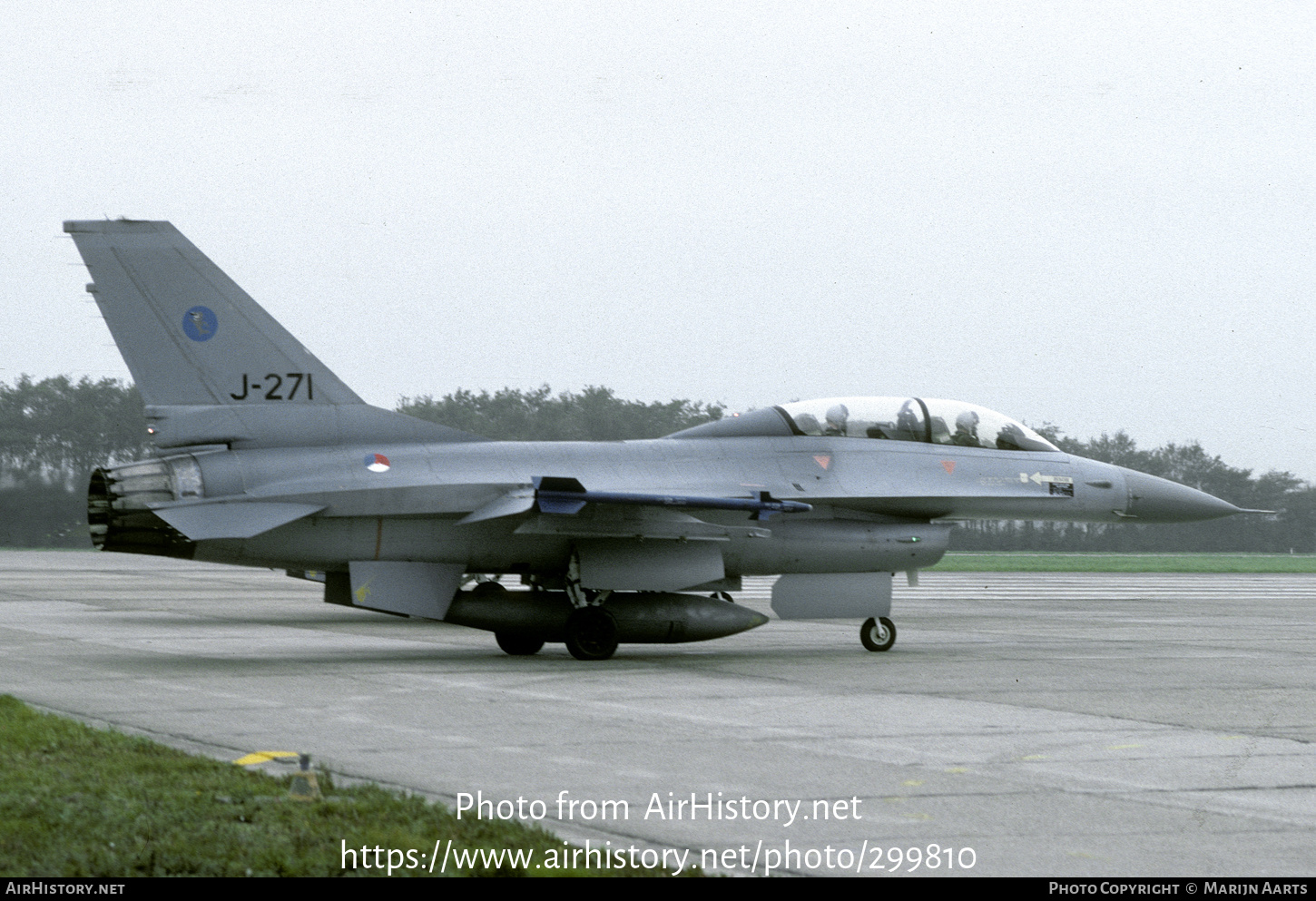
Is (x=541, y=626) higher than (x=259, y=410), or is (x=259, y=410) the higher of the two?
(x=259, y=410)

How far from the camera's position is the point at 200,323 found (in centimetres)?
1349

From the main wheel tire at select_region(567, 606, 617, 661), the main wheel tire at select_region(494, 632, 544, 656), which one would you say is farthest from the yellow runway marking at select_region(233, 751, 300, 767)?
the main wheel tire at select_region(494, 632, 544, 656)

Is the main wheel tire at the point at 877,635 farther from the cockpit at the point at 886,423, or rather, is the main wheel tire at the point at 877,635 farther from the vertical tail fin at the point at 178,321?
the vertical tail fin at the point at 178,321

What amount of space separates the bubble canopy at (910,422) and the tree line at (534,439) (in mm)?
3878

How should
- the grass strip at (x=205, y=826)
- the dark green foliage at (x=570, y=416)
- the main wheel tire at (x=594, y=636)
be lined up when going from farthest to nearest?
Result: the dark green foliage at (x=570, y=416), the main wheel tire at (x=594, y=636), the grass strip at (x=205, y=826)

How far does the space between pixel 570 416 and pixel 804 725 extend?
3956 cm

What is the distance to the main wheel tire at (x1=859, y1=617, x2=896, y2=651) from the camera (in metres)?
15.8

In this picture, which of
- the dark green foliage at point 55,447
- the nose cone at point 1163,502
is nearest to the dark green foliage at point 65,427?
the dark green foliage at point 55,447

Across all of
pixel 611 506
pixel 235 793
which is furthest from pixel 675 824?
pixel 611 506

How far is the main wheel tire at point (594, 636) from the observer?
46.6 ft

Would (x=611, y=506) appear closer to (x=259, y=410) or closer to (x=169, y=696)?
(x=259, y=410)

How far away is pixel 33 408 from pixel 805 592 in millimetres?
30693

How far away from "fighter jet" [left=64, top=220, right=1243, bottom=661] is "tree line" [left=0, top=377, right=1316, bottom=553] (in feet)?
4.59

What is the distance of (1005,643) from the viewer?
17.3 meters
